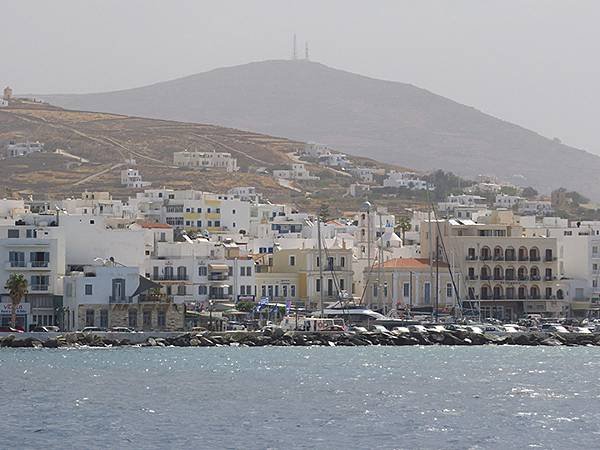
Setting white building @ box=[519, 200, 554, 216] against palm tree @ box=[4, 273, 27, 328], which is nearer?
palm tree @ box=[4, 273, 27, 328]

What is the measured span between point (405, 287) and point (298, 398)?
141 feet

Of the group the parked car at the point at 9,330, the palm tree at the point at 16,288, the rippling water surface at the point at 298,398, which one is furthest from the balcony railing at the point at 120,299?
the rippling water surface at the point at 298,398

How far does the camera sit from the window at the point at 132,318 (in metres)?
91.1

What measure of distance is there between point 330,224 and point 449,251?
28.2 meters

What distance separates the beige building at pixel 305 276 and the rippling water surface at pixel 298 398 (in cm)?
1616

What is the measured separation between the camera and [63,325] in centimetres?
9131

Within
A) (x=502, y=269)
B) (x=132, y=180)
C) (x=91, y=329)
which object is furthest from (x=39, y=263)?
(x=132, y=180)

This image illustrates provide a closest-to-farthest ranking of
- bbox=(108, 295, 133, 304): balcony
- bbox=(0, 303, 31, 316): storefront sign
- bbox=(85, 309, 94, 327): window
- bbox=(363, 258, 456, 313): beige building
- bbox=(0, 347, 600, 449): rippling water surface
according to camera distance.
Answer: bbox=(0, 347, 600, 449): rippling water surface, bbox=(85, 309, 94, 327): window, bbox=(108, 295, 133, 304): balcony, bbox=(0, 303, 31, 316): storefront sign, bbox=(363, 258, 456, 313): beige building

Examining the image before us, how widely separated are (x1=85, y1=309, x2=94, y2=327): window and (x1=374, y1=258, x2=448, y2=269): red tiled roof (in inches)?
753

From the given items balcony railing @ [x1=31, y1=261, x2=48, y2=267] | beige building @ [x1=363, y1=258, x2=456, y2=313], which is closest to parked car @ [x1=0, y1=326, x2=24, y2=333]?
balcony railing @ [x1=31, y1=261, x2=48, y2=267]

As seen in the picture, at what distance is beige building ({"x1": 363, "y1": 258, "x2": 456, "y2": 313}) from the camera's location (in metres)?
103

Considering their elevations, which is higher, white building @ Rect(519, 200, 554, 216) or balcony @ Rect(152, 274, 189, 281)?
white building @ Rect(519, 200, 554, 216)

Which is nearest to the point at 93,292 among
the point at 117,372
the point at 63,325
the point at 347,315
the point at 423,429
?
the point at 63,325

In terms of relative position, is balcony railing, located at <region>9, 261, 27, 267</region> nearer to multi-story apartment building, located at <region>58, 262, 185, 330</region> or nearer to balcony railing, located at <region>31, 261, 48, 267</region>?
balcony railing, located at <region>31, 261, 48, 267</region>
